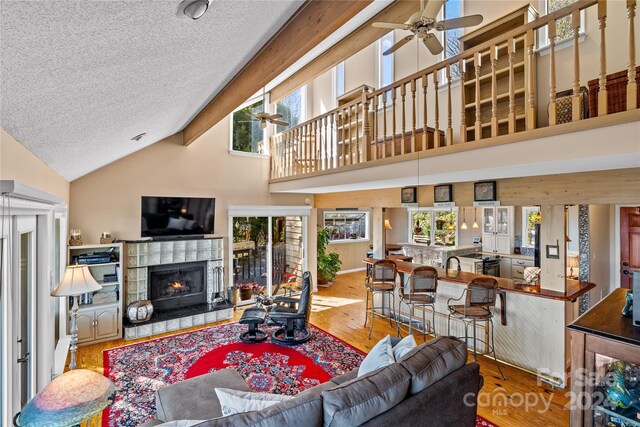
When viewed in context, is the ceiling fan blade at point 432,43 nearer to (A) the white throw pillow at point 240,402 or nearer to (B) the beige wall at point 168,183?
(A) the white throw pillow at point 240,402

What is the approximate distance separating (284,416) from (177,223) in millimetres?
4857

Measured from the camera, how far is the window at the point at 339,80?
7527 mm

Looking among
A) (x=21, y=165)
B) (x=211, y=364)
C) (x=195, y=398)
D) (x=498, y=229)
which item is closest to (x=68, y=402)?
(x=195, y=398)

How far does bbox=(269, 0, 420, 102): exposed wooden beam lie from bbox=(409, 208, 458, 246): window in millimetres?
4877

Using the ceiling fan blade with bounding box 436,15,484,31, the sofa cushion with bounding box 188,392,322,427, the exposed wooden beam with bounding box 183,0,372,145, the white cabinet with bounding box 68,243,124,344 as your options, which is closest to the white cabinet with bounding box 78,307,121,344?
the white cabinet with bounding box 68,243,124,344

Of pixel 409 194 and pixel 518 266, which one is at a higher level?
pixel 409 194

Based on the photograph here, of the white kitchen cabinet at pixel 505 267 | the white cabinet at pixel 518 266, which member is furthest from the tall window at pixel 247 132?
the white cabinet at pixel 518 266

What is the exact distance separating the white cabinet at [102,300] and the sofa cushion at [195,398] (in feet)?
9.76

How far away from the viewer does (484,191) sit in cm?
406

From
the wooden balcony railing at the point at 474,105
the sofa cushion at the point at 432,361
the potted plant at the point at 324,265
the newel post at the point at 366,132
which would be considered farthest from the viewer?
the potted plant at the point at 324,265

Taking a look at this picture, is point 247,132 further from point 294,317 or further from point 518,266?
point 518,266

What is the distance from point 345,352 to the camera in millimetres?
4359

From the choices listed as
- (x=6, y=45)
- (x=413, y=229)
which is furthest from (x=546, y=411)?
(x=413, y=229)

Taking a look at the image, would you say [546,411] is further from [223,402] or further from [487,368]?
[223,402]
